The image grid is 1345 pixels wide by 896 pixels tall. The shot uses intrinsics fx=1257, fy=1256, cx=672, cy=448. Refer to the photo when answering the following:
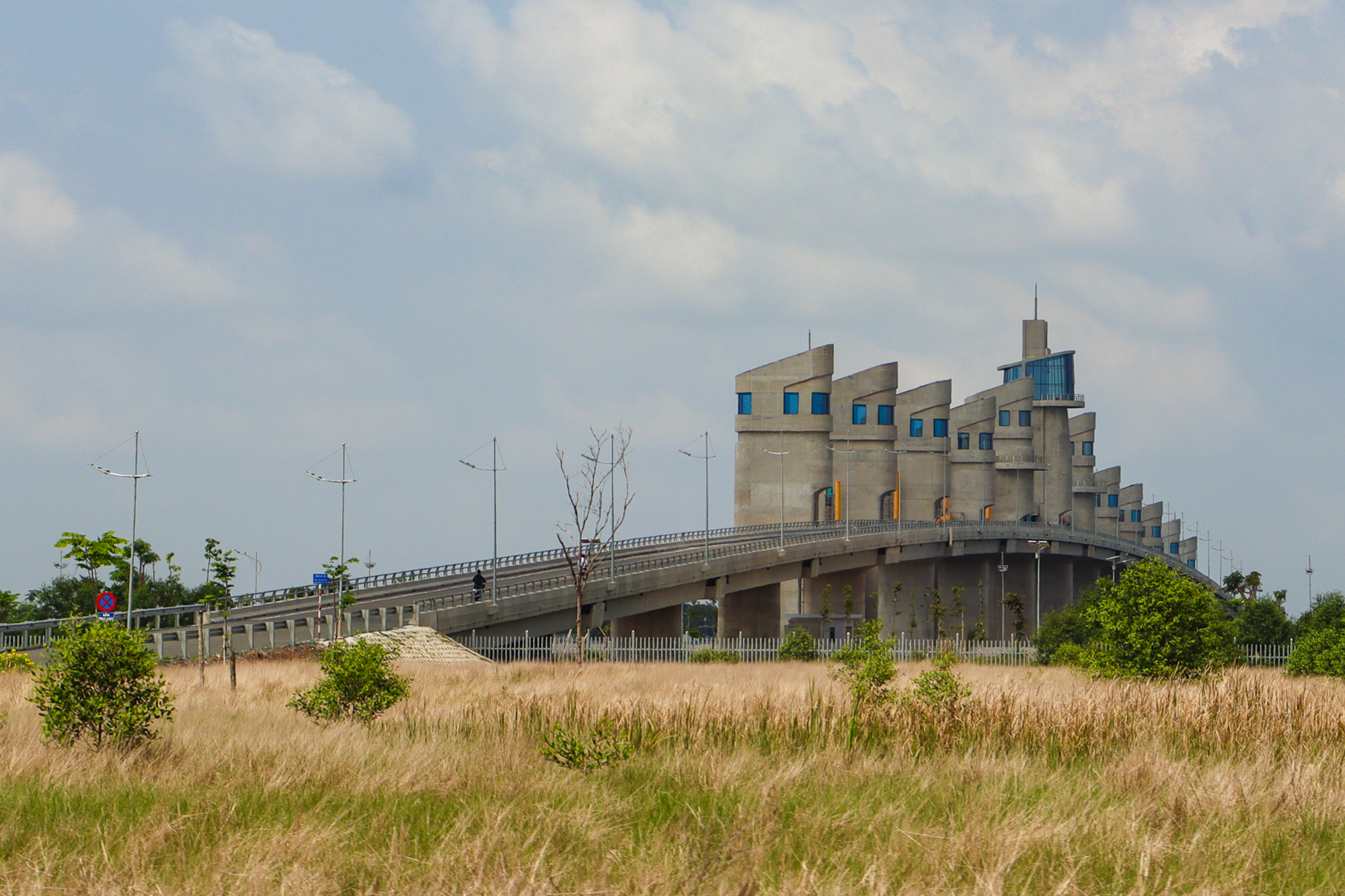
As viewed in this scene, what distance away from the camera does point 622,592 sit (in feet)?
210

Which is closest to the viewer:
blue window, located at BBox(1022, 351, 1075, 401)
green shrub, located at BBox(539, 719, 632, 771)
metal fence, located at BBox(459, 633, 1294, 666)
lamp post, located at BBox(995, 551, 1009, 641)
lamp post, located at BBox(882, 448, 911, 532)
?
green shrub, located at BBox(539, 719, 632, 771)

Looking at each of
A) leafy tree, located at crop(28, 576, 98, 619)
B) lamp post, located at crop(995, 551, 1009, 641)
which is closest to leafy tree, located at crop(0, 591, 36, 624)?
leafy tree, located at crop(28, 576, 98, 619)

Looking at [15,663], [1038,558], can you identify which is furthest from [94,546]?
[1038,558]

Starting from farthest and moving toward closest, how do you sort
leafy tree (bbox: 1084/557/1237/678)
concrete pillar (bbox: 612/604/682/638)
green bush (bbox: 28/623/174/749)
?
concrete pillar (bbox: 612/604/682/638) → leafy tree (bbox: 1084/557/1237/678) → green bush (bbox: 28/623/174/749)

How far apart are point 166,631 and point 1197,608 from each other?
1207 inches

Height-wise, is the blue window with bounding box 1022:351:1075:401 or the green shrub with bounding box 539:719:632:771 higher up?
the blue window with bounding box 1022:351:1075:401

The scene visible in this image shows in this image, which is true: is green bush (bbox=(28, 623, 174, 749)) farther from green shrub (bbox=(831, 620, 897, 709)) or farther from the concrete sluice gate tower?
the concrete sluice gate tower

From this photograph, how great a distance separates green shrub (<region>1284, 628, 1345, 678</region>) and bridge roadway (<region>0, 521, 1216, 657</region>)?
29.9 meters

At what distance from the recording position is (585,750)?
1270cm

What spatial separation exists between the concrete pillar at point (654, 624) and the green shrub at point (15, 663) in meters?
43.2

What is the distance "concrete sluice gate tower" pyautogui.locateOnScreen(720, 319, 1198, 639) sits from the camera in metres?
99.6

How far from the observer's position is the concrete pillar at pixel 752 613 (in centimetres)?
9125

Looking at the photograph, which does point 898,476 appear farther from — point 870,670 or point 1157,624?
point 870,670

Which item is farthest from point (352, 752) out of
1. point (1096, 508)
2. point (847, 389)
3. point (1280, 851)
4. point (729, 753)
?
point (1096, 508)
